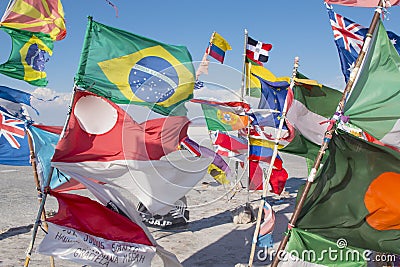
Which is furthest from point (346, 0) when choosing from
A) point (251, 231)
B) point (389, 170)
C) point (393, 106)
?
point (251, 231)

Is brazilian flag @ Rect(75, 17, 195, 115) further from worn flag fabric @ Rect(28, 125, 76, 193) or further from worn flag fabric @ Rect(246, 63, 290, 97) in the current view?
worn flag fabric @ Rect(246, 63, 290, 97)

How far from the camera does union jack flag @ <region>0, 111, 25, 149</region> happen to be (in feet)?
25.1

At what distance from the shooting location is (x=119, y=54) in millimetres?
6559

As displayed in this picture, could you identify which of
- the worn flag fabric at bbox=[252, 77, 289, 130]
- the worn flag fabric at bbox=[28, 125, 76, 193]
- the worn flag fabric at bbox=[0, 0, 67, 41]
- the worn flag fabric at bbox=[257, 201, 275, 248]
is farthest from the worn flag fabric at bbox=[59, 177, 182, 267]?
the worn flag fabric at bbox=[252, 77, 289, 130]

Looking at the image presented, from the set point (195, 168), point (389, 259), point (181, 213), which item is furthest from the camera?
point (181, 213)

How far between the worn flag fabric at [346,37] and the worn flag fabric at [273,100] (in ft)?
9.44

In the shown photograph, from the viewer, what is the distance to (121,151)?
6551 mm

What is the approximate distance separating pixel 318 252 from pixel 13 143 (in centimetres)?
536

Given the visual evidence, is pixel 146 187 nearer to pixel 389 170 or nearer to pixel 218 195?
pixel 389 170

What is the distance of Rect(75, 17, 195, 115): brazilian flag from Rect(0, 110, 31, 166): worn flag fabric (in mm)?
2118

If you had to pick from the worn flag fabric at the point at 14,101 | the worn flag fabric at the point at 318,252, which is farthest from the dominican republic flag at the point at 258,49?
the worn flag fabric at the point at 318,252

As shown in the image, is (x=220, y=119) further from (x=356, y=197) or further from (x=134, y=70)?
(x=356, y=197)

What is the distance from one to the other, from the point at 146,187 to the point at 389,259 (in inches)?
151

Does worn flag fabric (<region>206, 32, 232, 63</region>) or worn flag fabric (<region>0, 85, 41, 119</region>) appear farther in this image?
worn flag fabric (<region>206, 32, 232, 63</region>)
